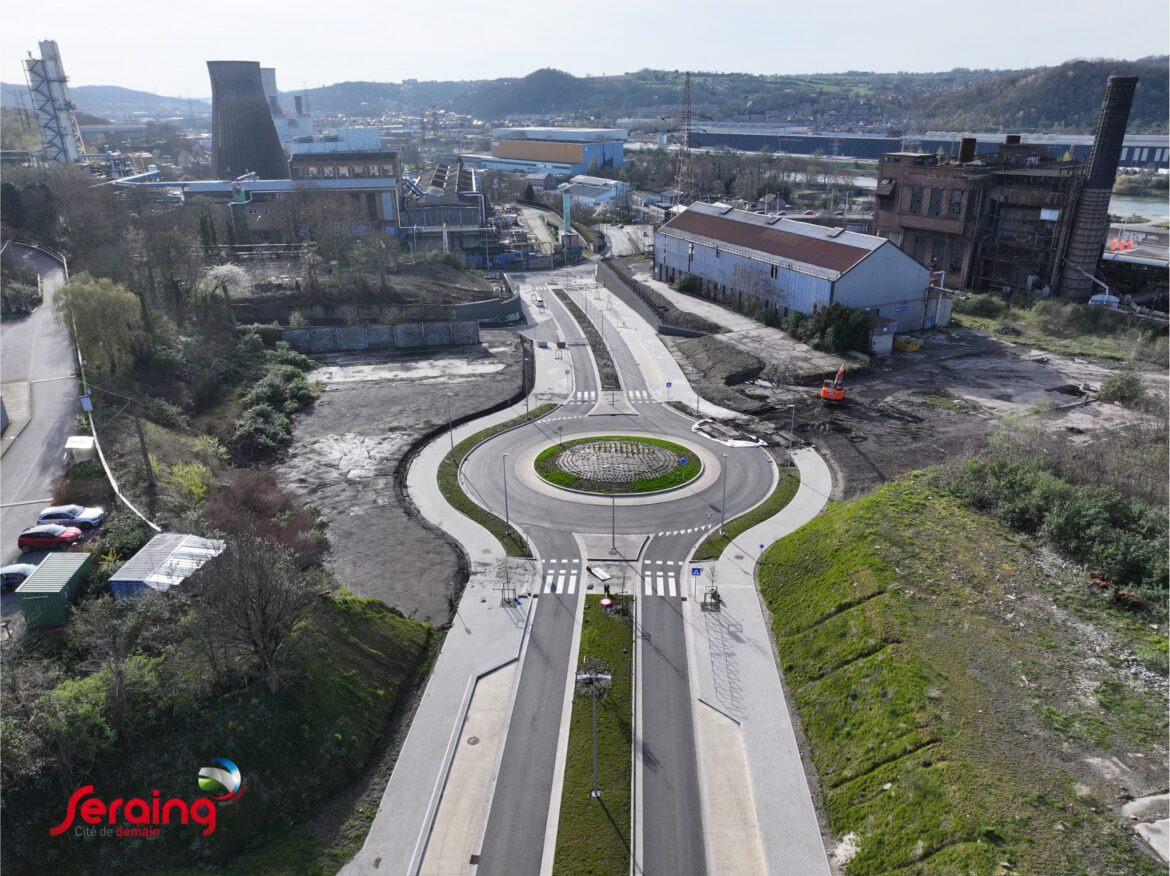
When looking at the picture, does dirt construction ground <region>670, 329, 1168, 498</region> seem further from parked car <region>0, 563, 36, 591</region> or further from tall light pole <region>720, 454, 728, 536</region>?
parked car <region>0, 563, 36, 591</region>

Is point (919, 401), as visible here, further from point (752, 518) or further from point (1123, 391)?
point (752, 518)

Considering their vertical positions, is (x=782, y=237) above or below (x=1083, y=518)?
above

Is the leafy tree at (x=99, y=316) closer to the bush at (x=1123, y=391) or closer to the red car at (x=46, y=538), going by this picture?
the red car at (x=46, y=538)

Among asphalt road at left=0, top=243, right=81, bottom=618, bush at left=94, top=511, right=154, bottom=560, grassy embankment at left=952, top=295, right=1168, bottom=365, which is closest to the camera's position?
bush at left=94, top=511, right=154, bottom=560

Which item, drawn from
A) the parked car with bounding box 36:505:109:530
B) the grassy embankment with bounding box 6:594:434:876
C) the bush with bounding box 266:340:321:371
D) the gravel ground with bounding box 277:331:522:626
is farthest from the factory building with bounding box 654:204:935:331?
the parked car with bounding box 36:505:109:530

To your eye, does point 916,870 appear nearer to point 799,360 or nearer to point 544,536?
point 544,536

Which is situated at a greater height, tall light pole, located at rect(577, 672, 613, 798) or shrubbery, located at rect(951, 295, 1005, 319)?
shrubbery, located at rect(951, 295, 1005, 319)

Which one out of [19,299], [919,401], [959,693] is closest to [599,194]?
[919,401]
